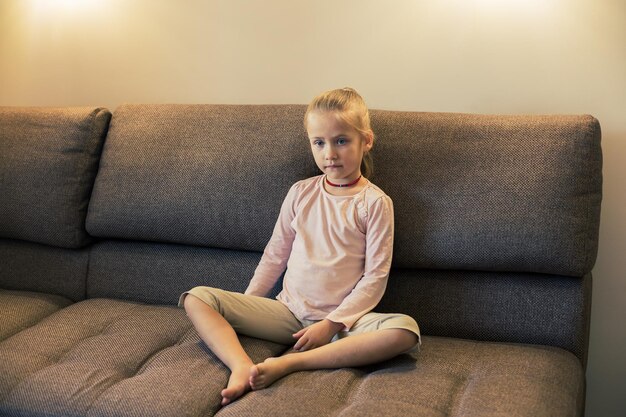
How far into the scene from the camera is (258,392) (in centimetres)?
170

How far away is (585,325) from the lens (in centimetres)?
198

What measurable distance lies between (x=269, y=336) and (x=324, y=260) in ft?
0.79

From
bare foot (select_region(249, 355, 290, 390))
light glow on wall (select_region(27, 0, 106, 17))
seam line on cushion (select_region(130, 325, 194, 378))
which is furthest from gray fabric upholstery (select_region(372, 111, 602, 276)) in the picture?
light glow on wall (select_region(27, 0, 106, 17))

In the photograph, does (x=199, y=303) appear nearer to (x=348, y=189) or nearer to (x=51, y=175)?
(x=348, y=189)

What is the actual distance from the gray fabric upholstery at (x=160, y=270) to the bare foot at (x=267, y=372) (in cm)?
51

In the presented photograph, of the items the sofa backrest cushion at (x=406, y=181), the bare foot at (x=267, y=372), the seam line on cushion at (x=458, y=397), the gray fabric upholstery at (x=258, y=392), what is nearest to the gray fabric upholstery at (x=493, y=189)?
the sofa backrest cushion at (x=406, y=181)

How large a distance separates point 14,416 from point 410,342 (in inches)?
35.4

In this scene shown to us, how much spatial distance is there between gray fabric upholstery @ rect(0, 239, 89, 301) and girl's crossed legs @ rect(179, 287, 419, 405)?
54cm

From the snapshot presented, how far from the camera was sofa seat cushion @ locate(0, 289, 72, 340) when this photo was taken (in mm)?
2115

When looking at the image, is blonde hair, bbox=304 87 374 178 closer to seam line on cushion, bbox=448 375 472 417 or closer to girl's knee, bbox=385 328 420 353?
girl's knee, bbox=385 328 420 353

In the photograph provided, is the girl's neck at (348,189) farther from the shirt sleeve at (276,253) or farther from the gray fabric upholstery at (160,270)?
the gray fabric upholstery at (160,270)

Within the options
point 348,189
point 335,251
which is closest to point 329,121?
point 348,189

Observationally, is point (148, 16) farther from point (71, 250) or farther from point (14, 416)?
point (14, 416)

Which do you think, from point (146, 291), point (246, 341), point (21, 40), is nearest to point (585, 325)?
point (246, 341)
